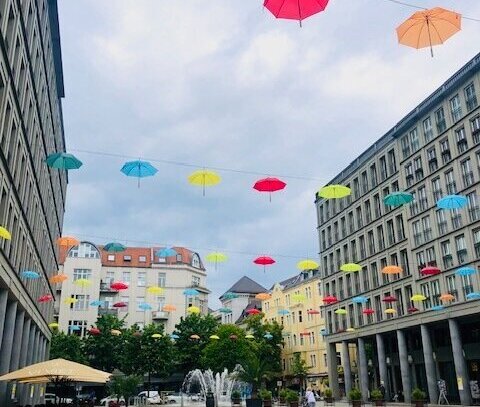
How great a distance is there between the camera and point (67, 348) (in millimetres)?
63906

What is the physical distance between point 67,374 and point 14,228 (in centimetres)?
1207

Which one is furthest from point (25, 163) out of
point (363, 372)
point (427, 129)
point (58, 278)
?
point (363, 372)

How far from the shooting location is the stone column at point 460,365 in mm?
39250

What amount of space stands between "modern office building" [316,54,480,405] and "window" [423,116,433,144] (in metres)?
0.10

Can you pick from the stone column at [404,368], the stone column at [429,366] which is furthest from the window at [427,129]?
the stone column at [404,368]

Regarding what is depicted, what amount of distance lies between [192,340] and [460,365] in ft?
125

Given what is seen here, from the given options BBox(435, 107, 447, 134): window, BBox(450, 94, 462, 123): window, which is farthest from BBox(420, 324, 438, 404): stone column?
BBox(450, 94, 462, 123): window

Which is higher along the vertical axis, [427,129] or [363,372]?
[427,129]

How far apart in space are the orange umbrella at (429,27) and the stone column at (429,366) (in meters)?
34.1

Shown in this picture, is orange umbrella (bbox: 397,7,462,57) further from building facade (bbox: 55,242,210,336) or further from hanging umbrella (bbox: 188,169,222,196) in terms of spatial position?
building facade (bbox: 55,242,210,336)

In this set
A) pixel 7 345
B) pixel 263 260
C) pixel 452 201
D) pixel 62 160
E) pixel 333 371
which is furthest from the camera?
pixel 333 371

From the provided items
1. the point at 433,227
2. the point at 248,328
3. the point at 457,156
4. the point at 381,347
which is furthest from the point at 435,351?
the point at 248,328

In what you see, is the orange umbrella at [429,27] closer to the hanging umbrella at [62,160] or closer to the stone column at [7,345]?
the hanging umbrella at [62,160]

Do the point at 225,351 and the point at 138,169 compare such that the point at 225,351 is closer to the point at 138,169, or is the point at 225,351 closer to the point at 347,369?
the point at 347,369
